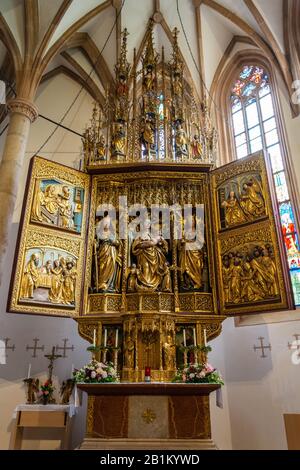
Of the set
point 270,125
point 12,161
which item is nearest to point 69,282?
point 12,161

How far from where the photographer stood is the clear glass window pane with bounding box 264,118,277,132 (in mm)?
11164

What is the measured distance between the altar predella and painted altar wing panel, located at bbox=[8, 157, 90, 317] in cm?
2

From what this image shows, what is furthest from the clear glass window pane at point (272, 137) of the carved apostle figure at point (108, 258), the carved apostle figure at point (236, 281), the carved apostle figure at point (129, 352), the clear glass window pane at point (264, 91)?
the carved apostle figure at point (129, 352)

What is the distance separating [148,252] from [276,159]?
196 inches

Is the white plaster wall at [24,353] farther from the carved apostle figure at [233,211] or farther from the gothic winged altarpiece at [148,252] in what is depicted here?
the carved apostle figure at [233,211]

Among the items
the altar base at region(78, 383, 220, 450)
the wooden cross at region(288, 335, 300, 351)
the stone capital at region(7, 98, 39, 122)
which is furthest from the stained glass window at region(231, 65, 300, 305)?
the stone capital at region(7, 98, 39, 122)

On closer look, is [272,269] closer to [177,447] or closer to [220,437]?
[177,447]

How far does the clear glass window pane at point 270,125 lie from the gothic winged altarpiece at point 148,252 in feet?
8.74

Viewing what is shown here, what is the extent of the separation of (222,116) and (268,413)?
30.5ft

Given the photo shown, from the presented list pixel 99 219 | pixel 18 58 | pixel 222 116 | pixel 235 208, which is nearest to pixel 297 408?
pixel 235 208

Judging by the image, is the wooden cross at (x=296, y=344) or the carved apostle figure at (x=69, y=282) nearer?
the carved apostle figure at (x=69, y=282)

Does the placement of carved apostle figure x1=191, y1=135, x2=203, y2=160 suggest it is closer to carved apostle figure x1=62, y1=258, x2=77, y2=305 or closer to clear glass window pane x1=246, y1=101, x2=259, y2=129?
clear glass window pane x1=246, y1=101, x2=259, y2=129

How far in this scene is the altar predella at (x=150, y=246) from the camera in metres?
7.54

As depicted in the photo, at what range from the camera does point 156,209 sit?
9.08 m
